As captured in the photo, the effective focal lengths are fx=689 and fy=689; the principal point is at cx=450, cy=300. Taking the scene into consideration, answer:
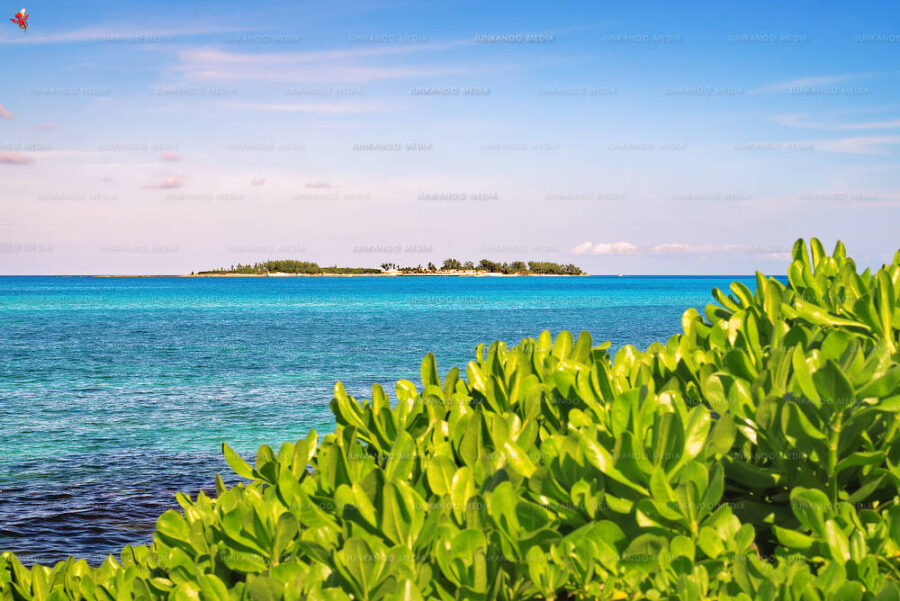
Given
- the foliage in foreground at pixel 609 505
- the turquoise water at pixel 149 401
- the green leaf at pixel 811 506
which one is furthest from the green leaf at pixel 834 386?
the turquoise water at pixel 149 401

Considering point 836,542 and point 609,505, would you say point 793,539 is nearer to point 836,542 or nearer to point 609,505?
point 836,542

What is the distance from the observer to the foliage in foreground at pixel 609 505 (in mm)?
1515

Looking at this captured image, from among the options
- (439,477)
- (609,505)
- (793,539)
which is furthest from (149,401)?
(793,539)

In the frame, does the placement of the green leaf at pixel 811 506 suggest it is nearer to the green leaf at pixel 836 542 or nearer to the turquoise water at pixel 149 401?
the green leaf at pixel 836 542

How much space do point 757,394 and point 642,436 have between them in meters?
0.37

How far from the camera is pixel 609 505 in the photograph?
5.14ft

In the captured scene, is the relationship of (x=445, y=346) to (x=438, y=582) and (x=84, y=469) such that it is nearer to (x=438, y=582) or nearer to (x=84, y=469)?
(x=84, y=469)

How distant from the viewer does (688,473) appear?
4.97 feet

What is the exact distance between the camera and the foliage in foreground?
59.6 inches

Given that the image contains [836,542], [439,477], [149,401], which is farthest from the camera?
[149,401]

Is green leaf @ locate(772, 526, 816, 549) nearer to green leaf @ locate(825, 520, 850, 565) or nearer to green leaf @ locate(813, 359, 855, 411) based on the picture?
green leaf @ locate(825, 520, 850, 565)

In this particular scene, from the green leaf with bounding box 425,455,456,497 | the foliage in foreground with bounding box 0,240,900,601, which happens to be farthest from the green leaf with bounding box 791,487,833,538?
the green leaf with bounding box 425,455,456,497

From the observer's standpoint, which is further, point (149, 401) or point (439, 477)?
point (149, 401)

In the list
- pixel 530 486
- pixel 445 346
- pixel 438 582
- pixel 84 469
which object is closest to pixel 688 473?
pixel 530 486
